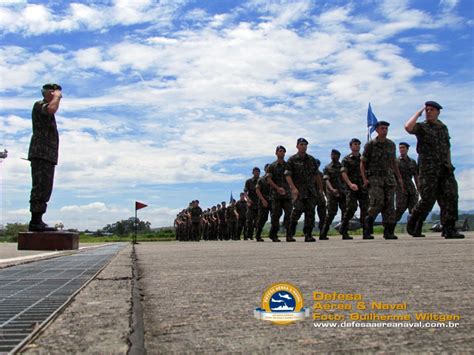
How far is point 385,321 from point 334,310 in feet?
0.87

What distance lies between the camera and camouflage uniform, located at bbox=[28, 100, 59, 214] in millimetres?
9141

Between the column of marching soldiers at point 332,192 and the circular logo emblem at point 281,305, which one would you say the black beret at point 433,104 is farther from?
the circular logo emblem at point 281,305

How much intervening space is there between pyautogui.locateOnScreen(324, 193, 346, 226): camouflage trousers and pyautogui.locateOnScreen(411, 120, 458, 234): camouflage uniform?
4244mm

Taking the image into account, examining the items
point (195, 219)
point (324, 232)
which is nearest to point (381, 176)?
point (324, 232)

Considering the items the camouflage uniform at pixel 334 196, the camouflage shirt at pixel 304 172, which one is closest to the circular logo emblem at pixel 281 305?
the camouflage shirt at pixel 304 172

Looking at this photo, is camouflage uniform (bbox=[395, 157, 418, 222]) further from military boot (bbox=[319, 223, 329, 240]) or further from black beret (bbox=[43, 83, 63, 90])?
black beret (bbox=[43, 83, 63, 90])

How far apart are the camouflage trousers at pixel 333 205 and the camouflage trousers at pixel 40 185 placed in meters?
6.74

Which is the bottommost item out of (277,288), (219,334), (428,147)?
(219,334)

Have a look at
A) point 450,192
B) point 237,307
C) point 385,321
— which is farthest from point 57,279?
point 450,192

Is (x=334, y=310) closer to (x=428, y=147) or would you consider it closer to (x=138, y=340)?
(x=138, y=340)

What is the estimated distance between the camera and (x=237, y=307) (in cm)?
234

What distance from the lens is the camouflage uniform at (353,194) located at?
12383 millimetres

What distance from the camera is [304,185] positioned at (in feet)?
39.1

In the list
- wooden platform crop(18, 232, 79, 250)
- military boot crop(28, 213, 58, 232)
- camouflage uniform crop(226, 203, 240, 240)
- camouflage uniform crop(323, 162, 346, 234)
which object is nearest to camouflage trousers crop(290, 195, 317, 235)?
camouflage uniform crop(323, 162, 346, 234)
